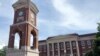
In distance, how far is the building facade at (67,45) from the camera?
4644 cm

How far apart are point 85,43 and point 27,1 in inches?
963

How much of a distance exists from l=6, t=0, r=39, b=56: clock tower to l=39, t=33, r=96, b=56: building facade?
19.8 meters

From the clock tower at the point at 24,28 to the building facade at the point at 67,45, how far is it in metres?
19.8

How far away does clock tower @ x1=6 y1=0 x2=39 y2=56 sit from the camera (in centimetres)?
2678

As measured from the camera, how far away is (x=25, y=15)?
28.9m


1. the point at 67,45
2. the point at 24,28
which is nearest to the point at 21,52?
the point at 24,28

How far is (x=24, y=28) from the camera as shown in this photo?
27.9m

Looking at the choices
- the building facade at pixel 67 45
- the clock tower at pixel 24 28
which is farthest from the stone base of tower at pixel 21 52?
the building facade at pixel 67 45

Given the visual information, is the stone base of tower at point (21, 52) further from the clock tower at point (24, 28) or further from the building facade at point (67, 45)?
the building facade at point (67, 45)

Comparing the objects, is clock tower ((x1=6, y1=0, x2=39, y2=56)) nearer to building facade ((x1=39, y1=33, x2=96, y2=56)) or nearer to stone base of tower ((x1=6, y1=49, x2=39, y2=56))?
stone base of tower ((x1=6, y1=49, x2=39, y2=56))

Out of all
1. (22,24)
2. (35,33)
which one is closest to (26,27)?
(22,24)

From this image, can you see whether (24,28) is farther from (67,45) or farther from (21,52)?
(67,45)

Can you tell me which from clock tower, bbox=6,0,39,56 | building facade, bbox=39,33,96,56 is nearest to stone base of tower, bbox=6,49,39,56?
clock tower, bbox=6,0,39,56

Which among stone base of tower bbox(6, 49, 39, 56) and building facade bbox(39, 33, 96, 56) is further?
building facade bbox(39, 33, 96, 56)
